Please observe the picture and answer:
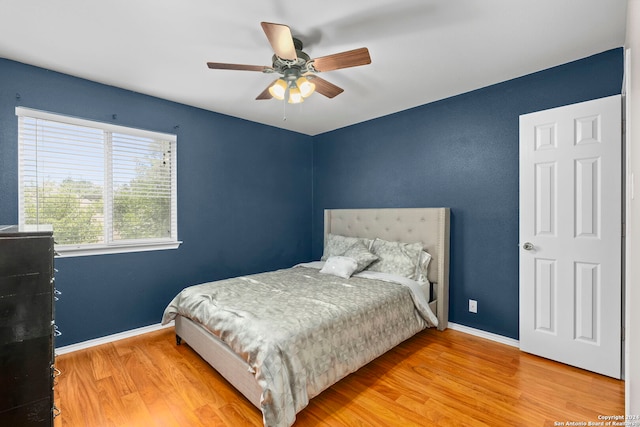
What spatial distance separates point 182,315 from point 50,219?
1.42 meters

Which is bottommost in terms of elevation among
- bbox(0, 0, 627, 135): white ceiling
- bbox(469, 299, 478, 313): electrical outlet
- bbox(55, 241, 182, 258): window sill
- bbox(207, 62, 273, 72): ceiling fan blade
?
bbox(469, 299, 478, 313): electrical outlet

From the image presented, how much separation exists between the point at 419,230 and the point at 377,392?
1795 mm

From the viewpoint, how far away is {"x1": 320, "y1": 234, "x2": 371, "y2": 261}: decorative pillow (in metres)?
3.69

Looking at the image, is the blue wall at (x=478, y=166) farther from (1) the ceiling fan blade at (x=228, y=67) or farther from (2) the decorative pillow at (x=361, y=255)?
(1) the ceiling fan blade at (x=228, y=67)

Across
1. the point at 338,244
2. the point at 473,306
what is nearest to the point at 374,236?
the point at 338,244

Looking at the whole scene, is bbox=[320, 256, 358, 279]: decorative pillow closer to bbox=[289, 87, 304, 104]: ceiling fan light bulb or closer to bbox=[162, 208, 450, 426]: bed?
bbox=[162, 208, 450, 426]: bed

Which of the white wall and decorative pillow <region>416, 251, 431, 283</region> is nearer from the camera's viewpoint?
the white wall

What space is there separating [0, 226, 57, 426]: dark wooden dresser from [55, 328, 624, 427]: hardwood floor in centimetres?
91

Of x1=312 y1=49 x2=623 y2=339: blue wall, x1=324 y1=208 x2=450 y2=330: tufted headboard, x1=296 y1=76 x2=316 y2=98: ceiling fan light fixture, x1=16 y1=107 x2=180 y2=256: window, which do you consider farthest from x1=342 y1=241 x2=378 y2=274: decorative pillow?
x1=16 y1=107 x2=180 y2=256: window

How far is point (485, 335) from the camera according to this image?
2.97 metres

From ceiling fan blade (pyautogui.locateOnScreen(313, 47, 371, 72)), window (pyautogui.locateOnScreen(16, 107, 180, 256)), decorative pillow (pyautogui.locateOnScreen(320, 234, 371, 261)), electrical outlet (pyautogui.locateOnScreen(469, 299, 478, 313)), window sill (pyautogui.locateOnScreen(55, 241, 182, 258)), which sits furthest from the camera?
decorative pillow (pyautogui.locateOnScreen(320, 234, 371, 261))

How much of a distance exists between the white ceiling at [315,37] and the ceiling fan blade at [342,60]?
10.0 inches

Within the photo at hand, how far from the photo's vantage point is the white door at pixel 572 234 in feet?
7.20

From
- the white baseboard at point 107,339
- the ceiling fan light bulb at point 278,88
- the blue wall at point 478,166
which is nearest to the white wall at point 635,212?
the blue wall at point 478,166
